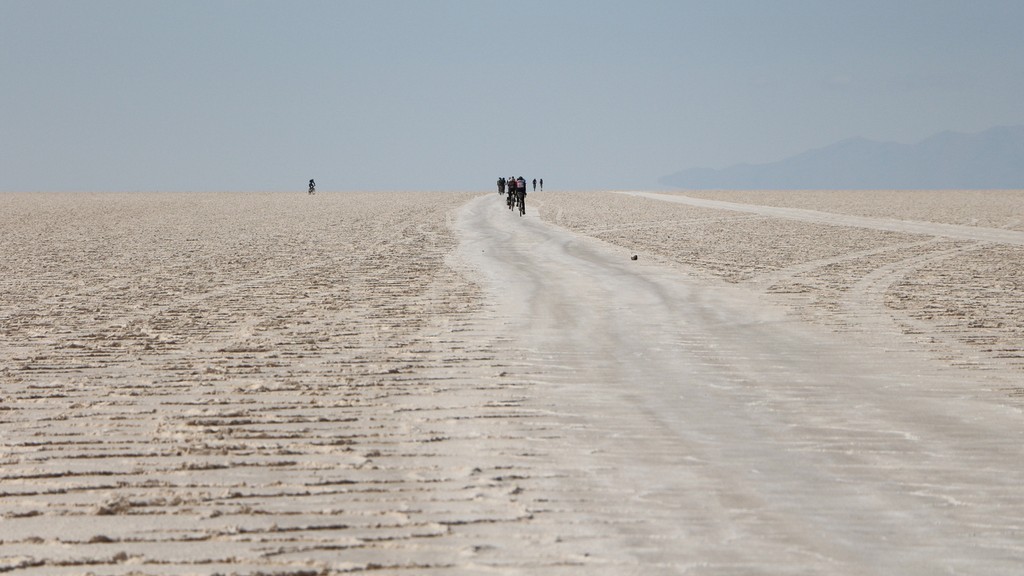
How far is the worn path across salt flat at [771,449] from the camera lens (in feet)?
13.5

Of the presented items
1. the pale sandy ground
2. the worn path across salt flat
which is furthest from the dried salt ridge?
the worn path across salt flat

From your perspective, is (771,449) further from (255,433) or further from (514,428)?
(255,433)

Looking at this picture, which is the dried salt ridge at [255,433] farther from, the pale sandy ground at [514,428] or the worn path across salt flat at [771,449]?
the worn path across salt flat at [771,449]

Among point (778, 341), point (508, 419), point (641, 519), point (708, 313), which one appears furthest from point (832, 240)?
point (641, 519)

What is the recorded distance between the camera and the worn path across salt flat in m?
4.12

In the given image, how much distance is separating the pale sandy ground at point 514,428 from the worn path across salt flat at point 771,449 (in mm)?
22

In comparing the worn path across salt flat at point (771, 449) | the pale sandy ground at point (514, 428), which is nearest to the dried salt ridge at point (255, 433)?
the pale sandy ground at point (514, 428)

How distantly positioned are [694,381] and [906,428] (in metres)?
1.69

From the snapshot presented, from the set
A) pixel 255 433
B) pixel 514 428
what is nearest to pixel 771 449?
pixel 514 428

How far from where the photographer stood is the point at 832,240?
2428cm

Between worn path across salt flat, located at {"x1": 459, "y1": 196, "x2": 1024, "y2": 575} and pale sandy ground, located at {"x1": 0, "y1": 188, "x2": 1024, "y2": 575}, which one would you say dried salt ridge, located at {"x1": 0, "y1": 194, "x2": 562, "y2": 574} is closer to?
pale sandy ground, located at {"x1": 0, "y1": 188, "x2": 1024, "y2": 575}

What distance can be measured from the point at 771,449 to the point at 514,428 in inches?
57.5

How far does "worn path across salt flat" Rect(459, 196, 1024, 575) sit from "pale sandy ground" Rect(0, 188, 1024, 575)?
0.02m

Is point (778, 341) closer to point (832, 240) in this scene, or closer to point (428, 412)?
point (428, 412)
